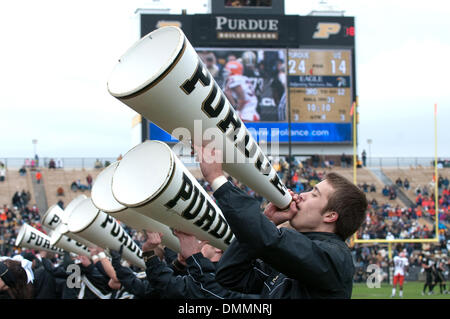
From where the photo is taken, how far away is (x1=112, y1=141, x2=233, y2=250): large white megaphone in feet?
11.4

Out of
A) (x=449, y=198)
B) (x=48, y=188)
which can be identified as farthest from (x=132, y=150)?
(x=48, y=188)

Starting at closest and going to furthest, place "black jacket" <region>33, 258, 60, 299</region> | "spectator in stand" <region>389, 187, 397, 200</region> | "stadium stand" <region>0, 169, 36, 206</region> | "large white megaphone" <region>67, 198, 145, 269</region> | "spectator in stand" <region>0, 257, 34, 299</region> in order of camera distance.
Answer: "spectator in stand" <region>0, 257, 34, 299</region>
"large white megaphone" <region>67, 198, 145, 269</region>
"black jacket" <region>33, 258, 60, 299</region>
"stadium stand" <region>0, 169, 36, 206</region>
"spectator in stand" <region>389, 187, 397, 200</region>

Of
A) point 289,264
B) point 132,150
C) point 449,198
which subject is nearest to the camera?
point 289,264

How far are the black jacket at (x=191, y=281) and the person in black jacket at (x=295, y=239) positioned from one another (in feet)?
2.94

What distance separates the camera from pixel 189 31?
110 feet

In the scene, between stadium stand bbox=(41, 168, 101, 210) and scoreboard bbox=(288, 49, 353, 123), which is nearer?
scoreboard bbox=(288, 49, 353, 123)

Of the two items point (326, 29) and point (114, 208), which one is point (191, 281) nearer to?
point (114, 208)

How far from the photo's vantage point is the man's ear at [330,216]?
3.04m

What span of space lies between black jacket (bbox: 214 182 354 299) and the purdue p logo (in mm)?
32645

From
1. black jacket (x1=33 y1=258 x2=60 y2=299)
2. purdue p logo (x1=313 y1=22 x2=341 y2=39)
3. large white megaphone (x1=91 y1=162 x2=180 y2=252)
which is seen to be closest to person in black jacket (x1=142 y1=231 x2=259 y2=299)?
large white megaphone (x1=91 y1=162 x2=180 y2=252)

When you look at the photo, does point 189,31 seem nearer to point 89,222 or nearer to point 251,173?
point 89,222

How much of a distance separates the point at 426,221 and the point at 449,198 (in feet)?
10.3

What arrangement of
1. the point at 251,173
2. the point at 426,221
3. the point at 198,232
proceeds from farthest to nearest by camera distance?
the point at 426,221 < the point at 198,232 < the point at 251,173

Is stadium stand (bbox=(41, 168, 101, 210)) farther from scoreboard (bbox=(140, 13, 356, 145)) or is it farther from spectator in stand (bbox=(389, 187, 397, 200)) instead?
spectator in stand (bbox=(389, 187, 397, 200))
